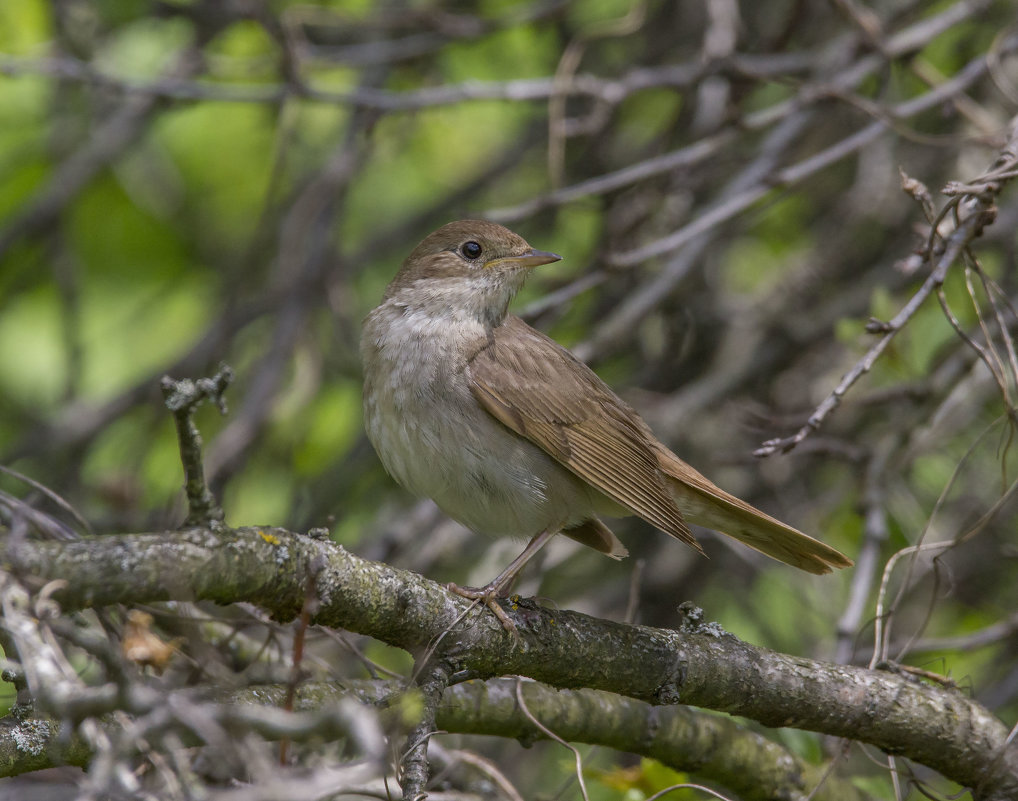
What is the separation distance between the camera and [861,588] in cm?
378

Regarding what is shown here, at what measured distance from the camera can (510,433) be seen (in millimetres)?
3662

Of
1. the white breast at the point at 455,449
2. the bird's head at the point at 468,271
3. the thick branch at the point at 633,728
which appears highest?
the bird's head at the point at 468,271

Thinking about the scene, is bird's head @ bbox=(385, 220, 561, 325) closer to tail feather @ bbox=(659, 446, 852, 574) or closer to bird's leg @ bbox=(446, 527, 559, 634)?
tail feather @ bbox=(659, 446, 852, 574)

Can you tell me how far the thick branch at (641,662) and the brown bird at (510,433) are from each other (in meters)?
0.46

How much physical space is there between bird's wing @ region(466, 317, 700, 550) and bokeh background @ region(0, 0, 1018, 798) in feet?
0.84

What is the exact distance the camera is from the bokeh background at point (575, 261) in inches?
181

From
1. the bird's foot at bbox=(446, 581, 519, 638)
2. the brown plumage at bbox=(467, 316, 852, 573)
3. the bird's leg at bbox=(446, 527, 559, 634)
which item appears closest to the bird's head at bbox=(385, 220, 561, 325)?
the brown plumage at bbox=(467, 316, 852, 573)

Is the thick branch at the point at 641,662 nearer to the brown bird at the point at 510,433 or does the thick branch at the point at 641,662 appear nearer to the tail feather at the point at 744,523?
the brown bird at the point at 510,433

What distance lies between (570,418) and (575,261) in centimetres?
257

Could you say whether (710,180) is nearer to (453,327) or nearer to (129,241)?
(453,327)

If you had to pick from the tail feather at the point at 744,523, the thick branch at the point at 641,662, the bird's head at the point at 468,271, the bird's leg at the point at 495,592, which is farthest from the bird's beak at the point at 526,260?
the thick branch at the point at 641,662

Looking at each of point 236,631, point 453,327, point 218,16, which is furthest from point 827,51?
point 236,631

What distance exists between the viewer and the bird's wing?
3607 millimetres

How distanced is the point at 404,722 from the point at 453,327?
210cm
